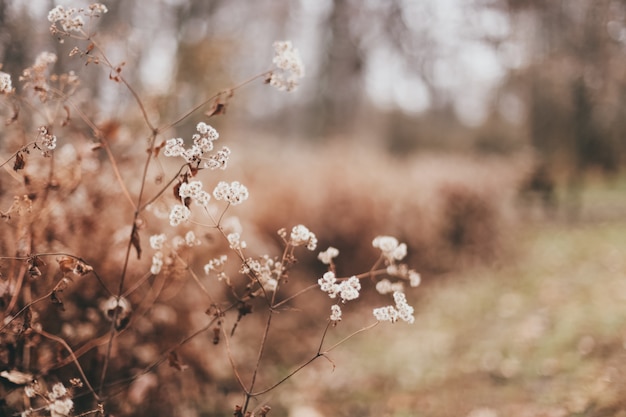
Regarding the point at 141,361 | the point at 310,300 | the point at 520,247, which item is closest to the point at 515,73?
the point at 520,247

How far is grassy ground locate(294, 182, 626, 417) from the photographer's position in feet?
11.1

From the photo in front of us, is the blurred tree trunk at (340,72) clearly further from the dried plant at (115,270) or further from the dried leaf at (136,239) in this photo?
the dried leaf at (136,239)

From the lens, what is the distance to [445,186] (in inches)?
Result: 307

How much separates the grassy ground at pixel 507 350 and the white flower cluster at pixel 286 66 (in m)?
2.38

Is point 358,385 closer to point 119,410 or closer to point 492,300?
point 119,410

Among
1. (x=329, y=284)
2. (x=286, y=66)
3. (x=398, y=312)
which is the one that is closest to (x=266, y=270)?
(x=329, y=284)

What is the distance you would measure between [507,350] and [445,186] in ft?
12.7

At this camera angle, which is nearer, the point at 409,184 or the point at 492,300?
the point at 492,300

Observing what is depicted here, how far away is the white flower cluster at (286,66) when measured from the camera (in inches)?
90.1

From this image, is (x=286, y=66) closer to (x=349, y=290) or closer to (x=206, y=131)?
(x=206, y=131)

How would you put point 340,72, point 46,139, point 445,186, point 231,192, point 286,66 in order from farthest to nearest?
point 340,72, point 445,186, point 286,66, point 46,139, point 231,192

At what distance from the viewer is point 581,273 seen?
6.05 metres

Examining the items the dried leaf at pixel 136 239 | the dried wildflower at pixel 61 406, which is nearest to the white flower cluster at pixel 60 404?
the dried wildflower at pixel 61 406

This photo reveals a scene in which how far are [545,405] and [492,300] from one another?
106 inches
